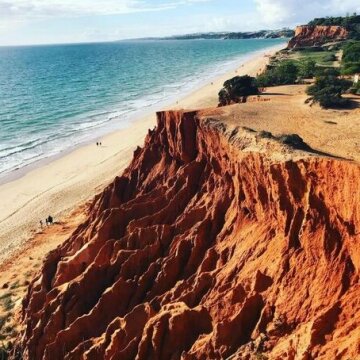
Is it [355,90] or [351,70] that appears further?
[351,70]

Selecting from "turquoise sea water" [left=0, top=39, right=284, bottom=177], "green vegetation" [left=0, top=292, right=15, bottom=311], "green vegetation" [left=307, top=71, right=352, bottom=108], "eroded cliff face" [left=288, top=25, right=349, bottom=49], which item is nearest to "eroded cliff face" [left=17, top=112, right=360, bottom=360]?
"green vegetation" [left=0, top=292, right=15, bottom=311]

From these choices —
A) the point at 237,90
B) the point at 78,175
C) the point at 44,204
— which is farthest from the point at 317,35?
the point at 44,204

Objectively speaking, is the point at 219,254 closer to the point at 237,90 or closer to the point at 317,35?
the point at 237,90

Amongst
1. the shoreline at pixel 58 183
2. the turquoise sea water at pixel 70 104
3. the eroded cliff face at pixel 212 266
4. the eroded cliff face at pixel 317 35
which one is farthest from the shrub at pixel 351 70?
the eroded cliff face at pixel 317 35

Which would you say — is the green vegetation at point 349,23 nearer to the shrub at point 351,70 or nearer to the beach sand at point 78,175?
the shrub at point 351,70

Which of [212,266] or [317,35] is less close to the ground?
[317,35]

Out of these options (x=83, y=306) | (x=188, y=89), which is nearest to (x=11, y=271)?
(x=83, y=306)
